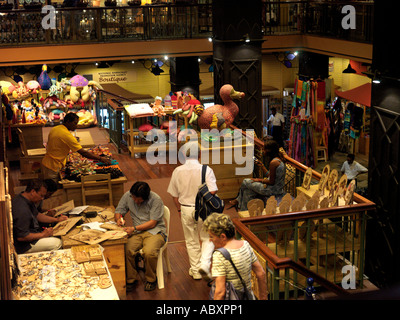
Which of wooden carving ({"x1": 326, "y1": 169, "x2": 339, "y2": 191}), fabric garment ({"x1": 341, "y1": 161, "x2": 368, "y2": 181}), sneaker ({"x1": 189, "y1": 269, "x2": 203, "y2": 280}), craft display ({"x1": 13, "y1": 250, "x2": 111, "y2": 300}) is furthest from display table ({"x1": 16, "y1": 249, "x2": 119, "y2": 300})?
fabric garment ({"x1": 341, "y1": 161, "x2": 368, "y2": 181})

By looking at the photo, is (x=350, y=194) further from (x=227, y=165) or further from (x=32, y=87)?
(x=32, y=87)

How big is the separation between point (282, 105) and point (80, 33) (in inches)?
361

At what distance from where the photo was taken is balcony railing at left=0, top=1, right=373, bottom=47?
14.2 meters

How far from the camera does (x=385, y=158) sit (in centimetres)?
650

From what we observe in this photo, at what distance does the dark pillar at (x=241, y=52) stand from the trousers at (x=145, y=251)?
5.55 meters

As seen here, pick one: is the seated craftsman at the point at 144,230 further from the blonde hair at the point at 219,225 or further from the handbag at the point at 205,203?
the blonde hair at the point at 219,225

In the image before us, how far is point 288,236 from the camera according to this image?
6535 millimetres

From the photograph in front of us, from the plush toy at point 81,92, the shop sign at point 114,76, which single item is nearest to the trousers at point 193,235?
the plush toy at point 81,92

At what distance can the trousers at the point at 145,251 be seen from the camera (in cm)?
601

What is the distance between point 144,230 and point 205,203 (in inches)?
27.4

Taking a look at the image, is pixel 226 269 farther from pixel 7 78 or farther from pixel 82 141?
pixel 7 78

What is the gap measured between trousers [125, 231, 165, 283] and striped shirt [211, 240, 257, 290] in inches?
76.6

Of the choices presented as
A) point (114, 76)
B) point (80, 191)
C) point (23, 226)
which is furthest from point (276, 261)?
point (114, 76)
